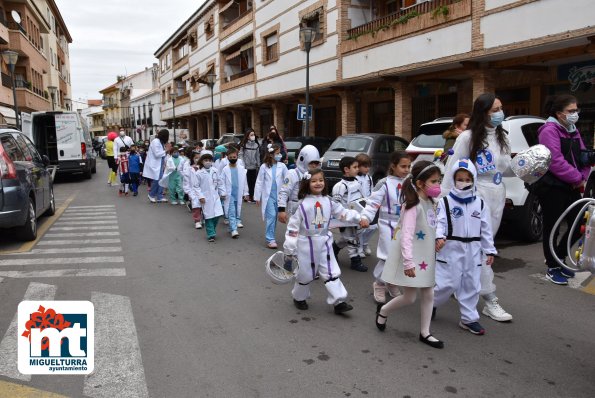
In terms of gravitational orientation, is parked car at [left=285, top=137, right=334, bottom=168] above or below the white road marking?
above

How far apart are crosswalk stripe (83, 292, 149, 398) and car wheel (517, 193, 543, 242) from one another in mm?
5514

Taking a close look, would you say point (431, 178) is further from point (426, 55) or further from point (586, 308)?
point (426, 55)

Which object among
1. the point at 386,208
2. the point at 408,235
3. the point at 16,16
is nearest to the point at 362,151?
the point at 386,208

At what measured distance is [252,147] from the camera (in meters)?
13.8

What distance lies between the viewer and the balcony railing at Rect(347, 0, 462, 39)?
49.8 ft

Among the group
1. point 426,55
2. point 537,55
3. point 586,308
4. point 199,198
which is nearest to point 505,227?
point 586,308

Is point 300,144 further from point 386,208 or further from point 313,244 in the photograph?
point 313,244

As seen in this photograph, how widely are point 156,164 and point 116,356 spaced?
35.5 ft

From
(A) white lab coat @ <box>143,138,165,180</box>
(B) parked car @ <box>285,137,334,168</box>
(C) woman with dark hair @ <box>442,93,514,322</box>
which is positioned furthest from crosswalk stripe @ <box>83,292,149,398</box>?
(B) parked car @ <box>285,137,334,168</box>

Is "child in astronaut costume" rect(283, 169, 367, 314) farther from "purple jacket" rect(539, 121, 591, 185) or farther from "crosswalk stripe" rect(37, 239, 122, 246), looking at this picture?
"crosswalk stripe" rect(37, 239, 122, 246)

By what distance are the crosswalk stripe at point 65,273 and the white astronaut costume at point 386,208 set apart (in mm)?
3172

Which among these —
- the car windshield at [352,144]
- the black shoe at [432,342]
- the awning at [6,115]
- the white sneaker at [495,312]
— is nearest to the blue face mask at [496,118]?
the white sneaker at [495,312]

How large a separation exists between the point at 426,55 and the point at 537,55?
3209mm

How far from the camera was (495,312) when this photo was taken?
479cm
